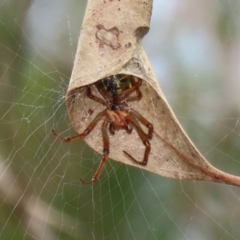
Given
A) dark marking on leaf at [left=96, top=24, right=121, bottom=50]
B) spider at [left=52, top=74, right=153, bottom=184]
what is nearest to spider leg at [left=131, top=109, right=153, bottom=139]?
spider at [left=52, top=74, right=153, bottom=184]

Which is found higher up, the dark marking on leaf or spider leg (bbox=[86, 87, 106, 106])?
the dark marking on leaf

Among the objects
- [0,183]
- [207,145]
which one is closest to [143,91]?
[0,183]

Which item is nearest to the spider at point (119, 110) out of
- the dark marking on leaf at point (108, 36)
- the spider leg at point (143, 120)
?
the spider leg at point (143, 120)

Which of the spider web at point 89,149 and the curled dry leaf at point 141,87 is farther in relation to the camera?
the spider web at point 89,149

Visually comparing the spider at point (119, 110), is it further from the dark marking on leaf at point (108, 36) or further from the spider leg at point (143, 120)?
the dark marking on leaf at point (108, 36)

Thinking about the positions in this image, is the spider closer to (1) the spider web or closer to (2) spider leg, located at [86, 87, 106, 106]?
(2) spider leg, located at [86, 87, 106, 106]

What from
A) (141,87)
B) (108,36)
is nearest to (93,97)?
(141,87)
